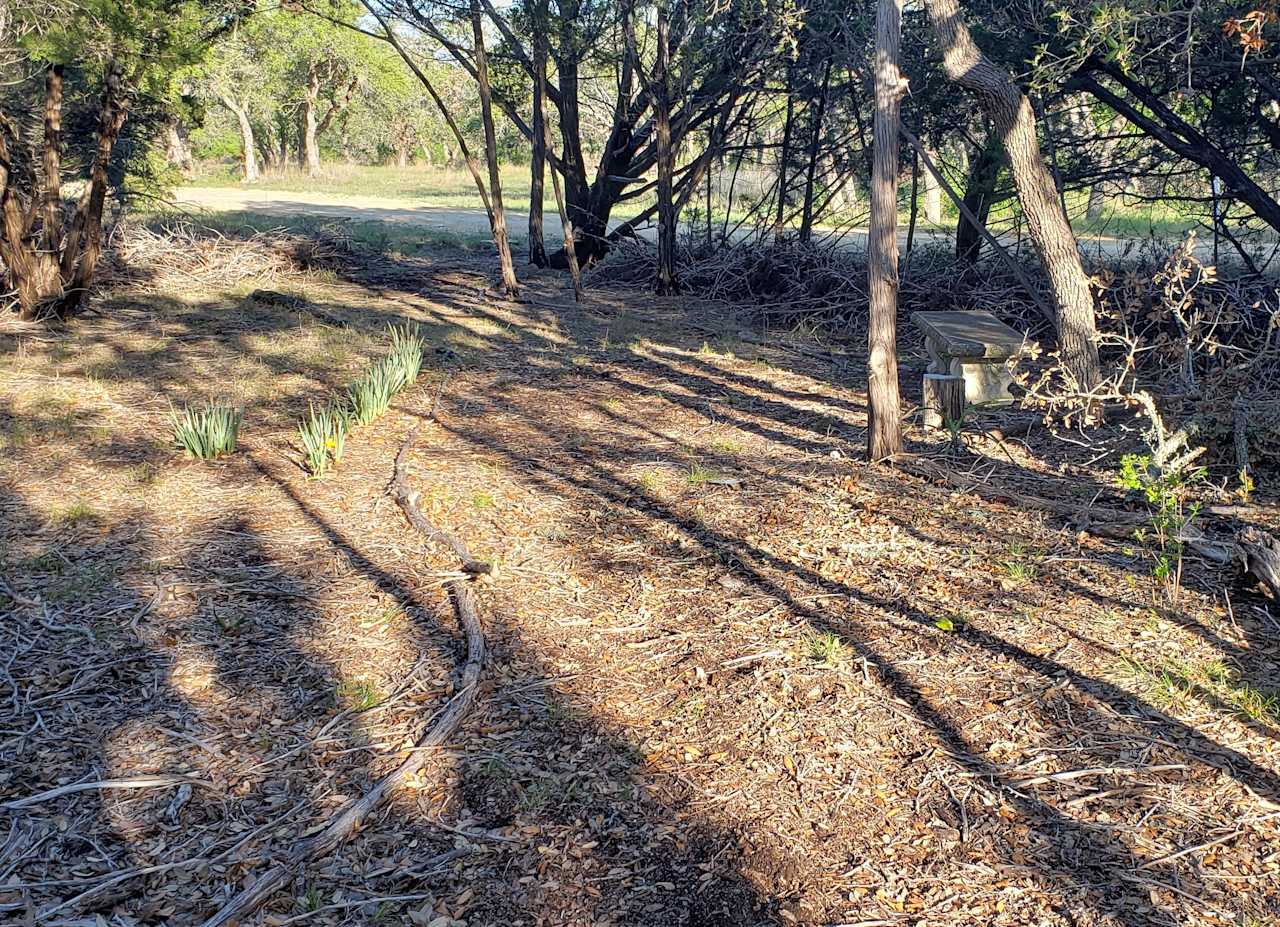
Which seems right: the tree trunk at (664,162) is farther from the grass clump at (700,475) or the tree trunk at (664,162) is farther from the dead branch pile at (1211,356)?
the grass clump at (700,475)

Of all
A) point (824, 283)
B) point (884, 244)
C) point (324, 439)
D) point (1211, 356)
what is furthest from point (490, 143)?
point (1211, 356)

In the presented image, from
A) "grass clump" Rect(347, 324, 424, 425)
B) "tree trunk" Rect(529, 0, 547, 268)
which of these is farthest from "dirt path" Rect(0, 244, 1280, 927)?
"tree trunk" Rect(529, 0, 547, 268)

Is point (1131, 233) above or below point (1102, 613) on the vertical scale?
above

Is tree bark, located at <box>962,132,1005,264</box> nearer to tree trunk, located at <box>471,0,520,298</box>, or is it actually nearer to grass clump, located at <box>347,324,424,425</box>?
tree trunk, located at <box>471,0,520,298</box>

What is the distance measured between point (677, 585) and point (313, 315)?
7.26 m

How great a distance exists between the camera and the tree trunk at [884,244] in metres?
5.66

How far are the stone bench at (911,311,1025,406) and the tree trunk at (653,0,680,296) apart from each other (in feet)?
18.0

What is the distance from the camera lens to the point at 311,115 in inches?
1703

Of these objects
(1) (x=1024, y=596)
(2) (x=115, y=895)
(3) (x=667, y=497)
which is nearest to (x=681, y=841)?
(2) (x=115, y=895)

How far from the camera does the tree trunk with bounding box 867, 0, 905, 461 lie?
18.6 ft

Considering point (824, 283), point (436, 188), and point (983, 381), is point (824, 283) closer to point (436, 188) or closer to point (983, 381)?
point (983, 381)

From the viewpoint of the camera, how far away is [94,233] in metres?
9.67

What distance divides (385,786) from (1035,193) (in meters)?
5.61

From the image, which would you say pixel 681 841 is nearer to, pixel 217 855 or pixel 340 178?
pixel 217 855
